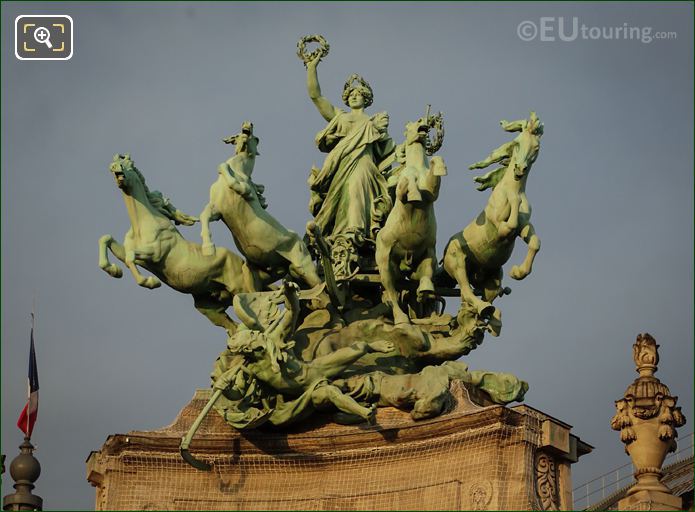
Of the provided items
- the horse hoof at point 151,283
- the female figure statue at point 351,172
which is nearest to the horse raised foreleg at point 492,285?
the female figure statue at point 351,172

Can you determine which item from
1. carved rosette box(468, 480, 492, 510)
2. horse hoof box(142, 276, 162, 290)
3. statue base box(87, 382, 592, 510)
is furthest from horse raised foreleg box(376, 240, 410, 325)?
horse hoof box(142, 276, 162, 290)

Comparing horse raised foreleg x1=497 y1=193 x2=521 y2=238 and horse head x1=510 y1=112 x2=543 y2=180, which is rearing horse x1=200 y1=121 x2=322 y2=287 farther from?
horse head x1=510 y1=112 x2=543 y2=180

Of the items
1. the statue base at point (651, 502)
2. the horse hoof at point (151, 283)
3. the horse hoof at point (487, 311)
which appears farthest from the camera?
the horse hoof at point (151, 283)

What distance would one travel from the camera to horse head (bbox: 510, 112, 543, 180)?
31984 mm

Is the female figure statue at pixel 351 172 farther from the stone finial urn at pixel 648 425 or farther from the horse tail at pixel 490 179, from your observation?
the stone finial urn at pixel 648 425

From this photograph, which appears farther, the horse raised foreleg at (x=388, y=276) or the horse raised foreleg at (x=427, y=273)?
the horse raised foreleg at (x=427, y=273)

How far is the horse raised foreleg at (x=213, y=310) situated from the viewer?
3369 centimetres

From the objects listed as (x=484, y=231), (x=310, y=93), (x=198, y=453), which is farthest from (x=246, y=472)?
(x=310, y=93)

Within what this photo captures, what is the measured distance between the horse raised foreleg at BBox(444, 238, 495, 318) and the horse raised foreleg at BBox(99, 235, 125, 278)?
5284 mm

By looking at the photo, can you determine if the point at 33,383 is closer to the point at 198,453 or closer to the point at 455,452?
the point at 198,453

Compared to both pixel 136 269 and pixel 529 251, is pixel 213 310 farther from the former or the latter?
pixel 529 251

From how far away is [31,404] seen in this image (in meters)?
36.9

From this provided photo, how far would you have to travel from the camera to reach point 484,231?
1280 inches

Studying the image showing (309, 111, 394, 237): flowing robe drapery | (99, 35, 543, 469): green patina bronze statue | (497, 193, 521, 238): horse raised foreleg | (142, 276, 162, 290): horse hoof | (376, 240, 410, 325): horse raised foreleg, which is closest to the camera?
(99, 35, 543, 469): green patina bronze statue
